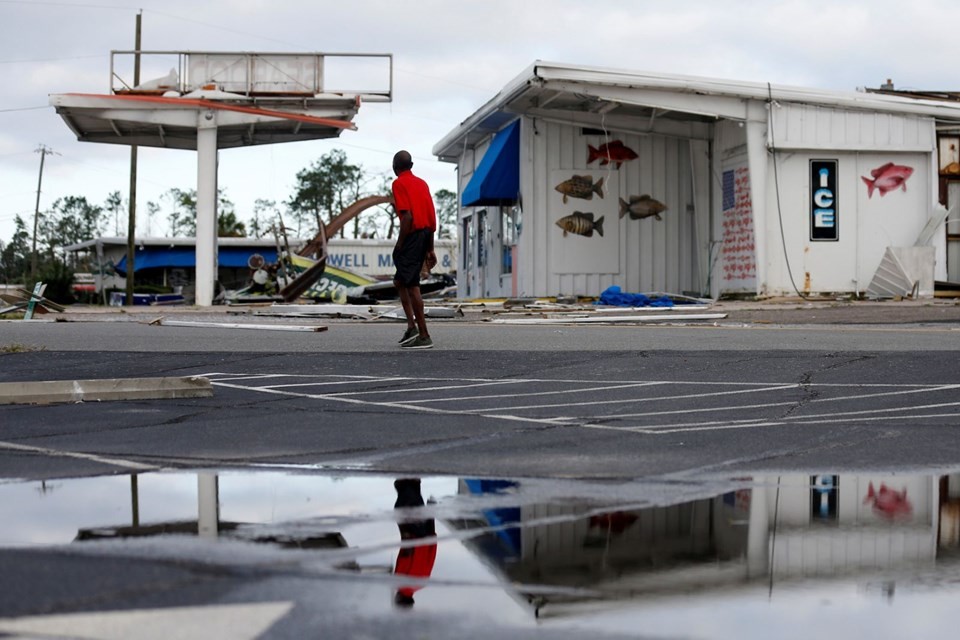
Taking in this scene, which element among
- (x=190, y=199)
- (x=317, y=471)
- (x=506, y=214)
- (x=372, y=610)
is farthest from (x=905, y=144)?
(x=190, y=199)

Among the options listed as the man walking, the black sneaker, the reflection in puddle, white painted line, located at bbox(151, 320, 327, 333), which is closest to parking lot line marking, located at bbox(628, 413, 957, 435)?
the reflection in puddle

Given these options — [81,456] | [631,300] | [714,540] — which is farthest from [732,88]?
[714,540]

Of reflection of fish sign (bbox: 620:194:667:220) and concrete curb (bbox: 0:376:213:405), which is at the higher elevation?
reflection of fish sign (bbox: 620:194:667:220)

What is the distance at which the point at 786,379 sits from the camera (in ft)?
30.1

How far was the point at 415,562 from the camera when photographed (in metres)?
3.48

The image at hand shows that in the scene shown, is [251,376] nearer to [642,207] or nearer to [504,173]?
[504,173]

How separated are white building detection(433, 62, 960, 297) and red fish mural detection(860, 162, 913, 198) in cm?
2

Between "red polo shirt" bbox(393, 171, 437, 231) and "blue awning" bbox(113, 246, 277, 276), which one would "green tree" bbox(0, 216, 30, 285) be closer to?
"blue awning" bbox(113, 246, 277, 276)

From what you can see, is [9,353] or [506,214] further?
[506,214]

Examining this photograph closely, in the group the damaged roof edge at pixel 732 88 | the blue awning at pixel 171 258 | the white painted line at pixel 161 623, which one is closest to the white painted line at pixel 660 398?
the white painted line at pixel 161 623

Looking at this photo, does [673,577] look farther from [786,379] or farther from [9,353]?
A: [9,353]

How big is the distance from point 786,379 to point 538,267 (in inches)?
682

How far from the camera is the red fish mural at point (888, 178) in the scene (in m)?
23.2

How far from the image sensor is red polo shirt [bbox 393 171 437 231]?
1173 cm
